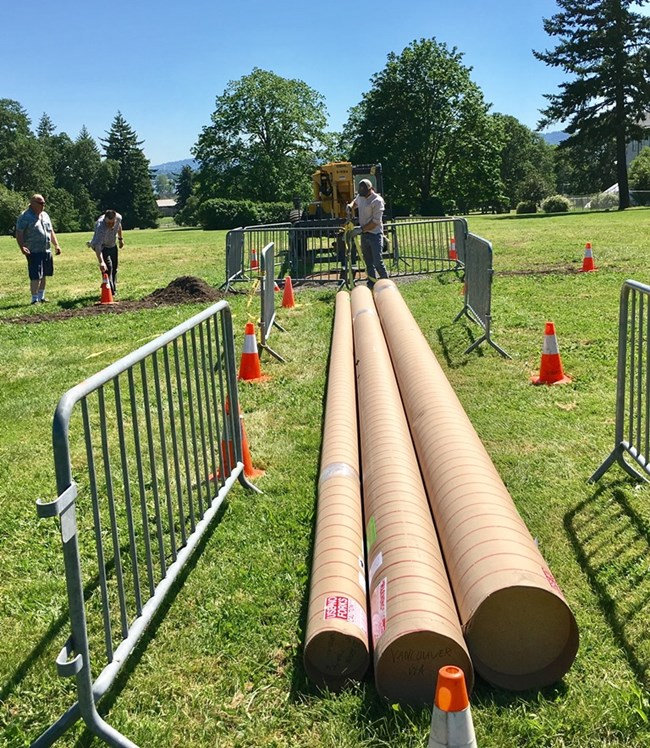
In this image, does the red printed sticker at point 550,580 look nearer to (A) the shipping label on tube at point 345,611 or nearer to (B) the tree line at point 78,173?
(A) the shipping label on tube at point 345,611

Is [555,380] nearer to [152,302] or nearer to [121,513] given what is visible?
[121,513]

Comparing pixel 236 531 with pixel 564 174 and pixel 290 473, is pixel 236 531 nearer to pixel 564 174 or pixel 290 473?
pixel 290 473

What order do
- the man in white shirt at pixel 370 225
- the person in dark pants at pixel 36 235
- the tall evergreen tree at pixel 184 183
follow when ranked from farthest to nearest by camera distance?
the tall evergreen tree at pixel 184 183, the person in dark pants at pixel 36 235, the man in white shirt at pixel 370 225

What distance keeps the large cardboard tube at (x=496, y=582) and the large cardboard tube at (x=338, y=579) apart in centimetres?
42

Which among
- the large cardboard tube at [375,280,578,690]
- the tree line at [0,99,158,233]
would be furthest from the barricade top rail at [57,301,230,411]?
the tree line at [0,99,158,233]

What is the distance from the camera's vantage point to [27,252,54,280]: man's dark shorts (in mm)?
12633

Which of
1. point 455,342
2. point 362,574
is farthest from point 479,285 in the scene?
point 362,574

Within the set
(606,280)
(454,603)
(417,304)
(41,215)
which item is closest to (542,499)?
(454,603)

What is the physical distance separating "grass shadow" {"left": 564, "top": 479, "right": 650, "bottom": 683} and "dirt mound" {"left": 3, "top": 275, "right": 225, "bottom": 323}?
9.45 metres

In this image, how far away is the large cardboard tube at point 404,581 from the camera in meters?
2.62

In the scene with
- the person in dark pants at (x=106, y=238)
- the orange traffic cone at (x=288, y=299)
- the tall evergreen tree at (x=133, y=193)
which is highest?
the tall evergreen tree at (x=133, y=193)

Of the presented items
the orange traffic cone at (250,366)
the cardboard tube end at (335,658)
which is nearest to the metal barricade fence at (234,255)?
the orange traffic cone at (250,366)

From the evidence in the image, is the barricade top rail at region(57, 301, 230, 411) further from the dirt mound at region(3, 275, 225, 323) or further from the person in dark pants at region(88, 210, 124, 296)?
the person in dark pants at region(88, 210, 124, 296)

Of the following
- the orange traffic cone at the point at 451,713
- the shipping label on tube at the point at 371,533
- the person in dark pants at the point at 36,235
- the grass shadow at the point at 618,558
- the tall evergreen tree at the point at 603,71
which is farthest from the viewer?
the tall evergreen tree at the point at 603,71
